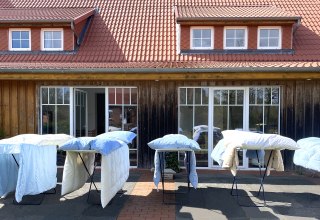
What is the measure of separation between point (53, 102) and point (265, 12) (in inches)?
305

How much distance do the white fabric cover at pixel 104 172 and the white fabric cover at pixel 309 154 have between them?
378cm

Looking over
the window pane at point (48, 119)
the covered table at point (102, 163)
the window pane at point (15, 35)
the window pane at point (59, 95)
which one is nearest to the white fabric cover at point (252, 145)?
the covered table at point (102, 163)

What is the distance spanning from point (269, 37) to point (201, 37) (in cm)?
227

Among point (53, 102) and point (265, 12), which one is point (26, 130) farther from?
point (265, 12)

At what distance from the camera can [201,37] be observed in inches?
459

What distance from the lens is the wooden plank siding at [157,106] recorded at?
33.8 feet

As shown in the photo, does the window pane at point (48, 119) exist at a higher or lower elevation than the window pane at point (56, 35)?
lower

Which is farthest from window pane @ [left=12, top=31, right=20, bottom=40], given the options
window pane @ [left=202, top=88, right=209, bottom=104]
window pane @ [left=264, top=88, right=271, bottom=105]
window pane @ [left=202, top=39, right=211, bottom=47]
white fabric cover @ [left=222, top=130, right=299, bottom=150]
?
white fabric cover @ [left=222, top=130, right=299, bottom=150]

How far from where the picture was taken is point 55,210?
6.64 m

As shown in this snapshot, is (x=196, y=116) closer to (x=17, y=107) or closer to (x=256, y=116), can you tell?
(x=256, y=116)

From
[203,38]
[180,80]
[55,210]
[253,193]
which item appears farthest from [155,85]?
[55,210]

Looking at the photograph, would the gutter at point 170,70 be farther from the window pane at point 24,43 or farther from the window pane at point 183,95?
the window pane at point 24,43

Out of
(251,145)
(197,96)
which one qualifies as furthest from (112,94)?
(251,145)

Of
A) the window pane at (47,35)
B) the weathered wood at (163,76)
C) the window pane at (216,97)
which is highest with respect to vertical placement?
the window pane at (47,35)
